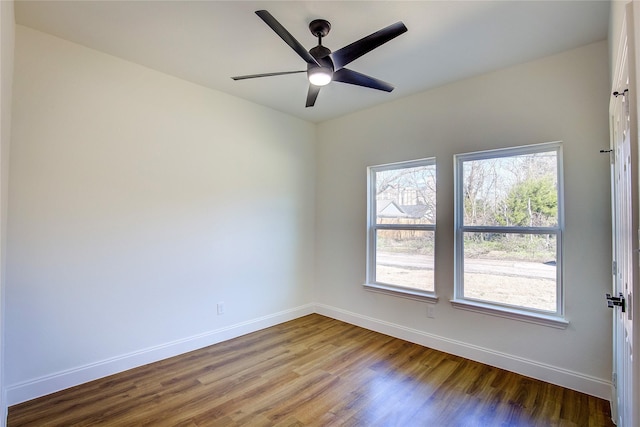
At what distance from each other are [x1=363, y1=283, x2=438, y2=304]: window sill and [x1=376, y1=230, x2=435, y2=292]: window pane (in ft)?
0.18

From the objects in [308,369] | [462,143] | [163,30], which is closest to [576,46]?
[462,143]

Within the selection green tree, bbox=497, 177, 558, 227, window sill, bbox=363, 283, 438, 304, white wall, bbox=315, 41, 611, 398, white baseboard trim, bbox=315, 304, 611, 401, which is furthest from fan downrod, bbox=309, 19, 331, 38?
white baseboard trim, bbox=315, 304, 611, 401

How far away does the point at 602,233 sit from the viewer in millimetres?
2367

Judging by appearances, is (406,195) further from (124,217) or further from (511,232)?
(124,217)

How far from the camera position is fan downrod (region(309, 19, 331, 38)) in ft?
7.06

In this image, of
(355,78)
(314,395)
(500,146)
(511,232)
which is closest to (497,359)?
(511,232)

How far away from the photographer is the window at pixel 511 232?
2648mm

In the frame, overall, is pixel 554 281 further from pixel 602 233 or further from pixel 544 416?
pixel 544 416

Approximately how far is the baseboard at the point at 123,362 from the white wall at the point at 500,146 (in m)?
1.34

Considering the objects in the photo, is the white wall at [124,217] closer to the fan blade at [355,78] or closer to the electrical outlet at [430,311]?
the fan blade at [355,78]

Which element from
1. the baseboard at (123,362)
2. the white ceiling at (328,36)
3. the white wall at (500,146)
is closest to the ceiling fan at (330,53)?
the white ceiling at (328,36)

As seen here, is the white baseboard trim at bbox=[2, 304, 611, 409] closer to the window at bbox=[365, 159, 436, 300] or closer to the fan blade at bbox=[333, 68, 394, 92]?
the window at bbox=[365, 159, 436, 300]

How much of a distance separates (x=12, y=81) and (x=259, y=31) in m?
1.82

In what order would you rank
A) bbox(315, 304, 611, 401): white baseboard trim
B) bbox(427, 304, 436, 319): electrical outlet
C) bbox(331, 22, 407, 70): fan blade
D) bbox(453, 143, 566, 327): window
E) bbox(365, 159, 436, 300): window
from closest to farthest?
bbox(331, 22, 407, 70): fan blade, bbox(315, 304, 611, 401): white baseboard trim, bbox(453, 143, 566, 327): window, bbox(427, 304, 436, 319): electrical outlet, bbox(365, 159, 436, 300): window
